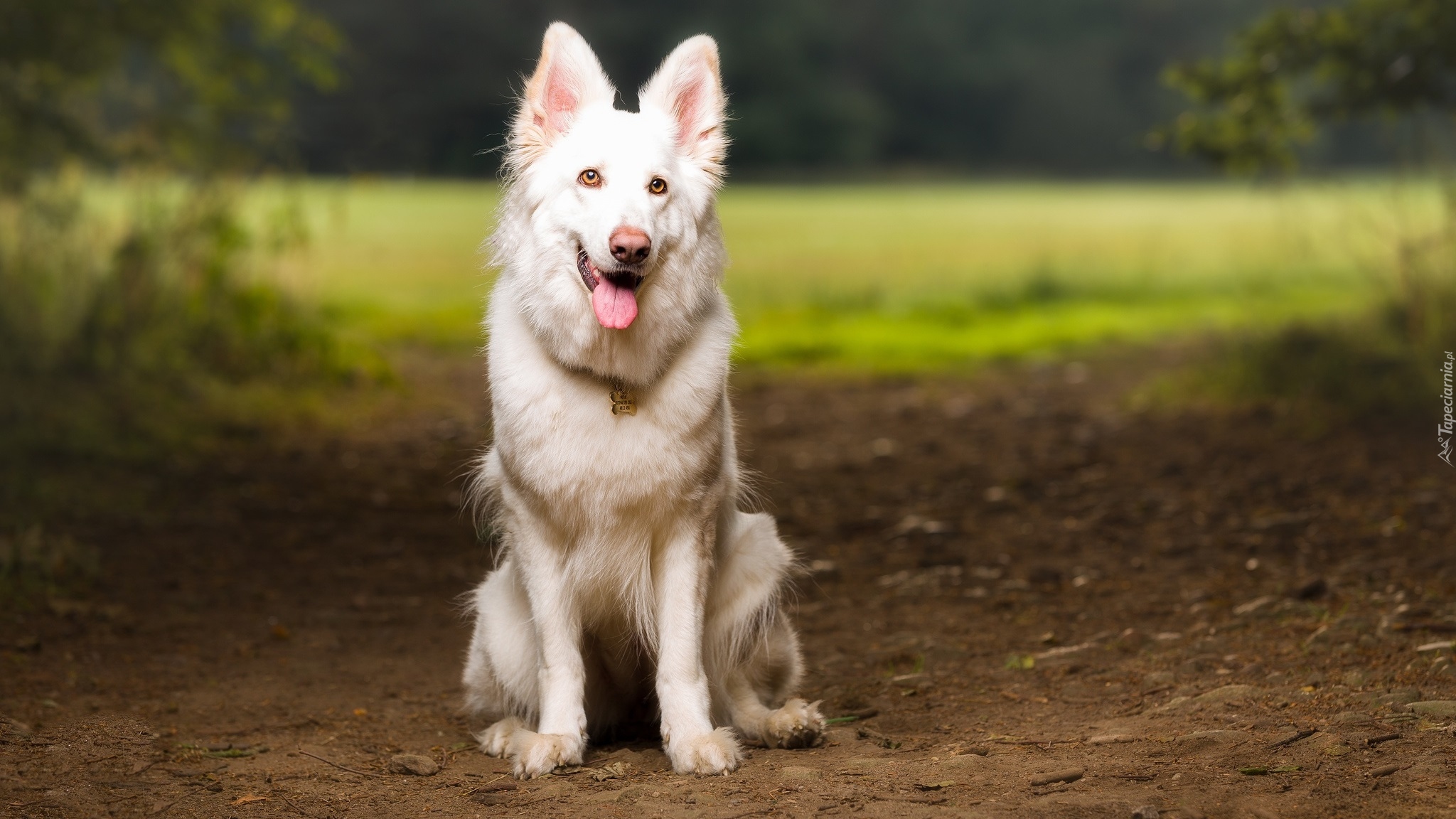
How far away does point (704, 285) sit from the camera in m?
3.92

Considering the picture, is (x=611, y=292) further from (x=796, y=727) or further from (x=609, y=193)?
(x=796, y=727)

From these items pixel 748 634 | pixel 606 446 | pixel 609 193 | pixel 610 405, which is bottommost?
pixel 748 634

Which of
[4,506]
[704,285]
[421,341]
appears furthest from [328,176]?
[704,285]

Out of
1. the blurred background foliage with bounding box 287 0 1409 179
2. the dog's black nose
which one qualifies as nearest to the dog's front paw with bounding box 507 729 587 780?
the dog's black nose

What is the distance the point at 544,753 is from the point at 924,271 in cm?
1225

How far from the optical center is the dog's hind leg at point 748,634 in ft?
13.9

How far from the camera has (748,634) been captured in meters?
4.24

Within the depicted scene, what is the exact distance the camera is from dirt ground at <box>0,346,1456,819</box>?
11.5ft

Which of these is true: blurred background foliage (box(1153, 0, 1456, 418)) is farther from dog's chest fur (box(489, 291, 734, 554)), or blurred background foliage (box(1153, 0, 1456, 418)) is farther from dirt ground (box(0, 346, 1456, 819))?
dog's chest fur (box(489, 291, 734, 554))

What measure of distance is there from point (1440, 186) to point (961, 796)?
7169mm

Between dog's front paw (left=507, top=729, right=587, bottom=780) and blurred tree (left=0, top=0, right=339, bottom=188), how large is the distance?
24.0 ft

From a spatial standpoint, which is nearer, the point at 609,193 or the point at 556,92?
the point at 609,193

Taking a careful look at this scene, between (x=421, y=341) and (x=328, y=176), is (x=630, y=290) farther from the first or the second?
(x=328, y=176)

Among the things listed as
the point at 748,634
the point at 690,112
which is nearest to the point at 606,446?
the point at 748,634
